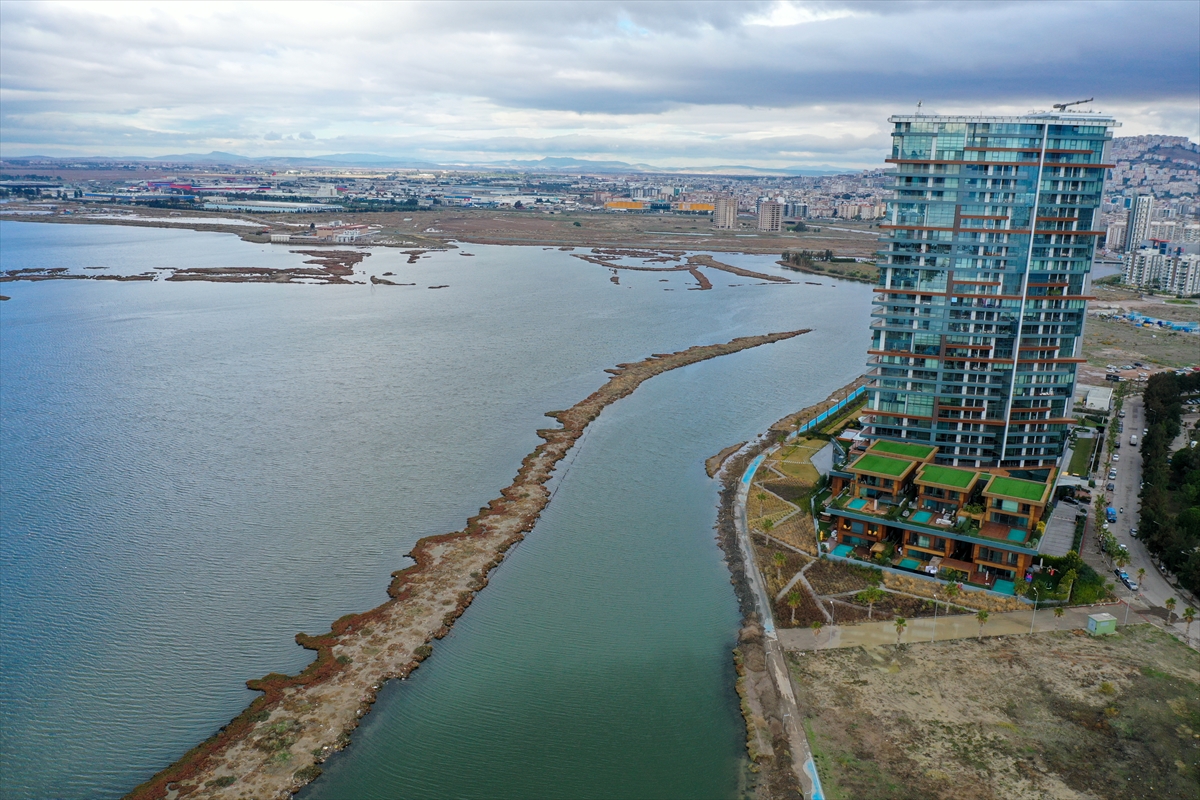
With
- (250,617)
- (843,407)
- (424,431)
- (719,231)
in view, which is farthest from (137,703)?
(719,231)

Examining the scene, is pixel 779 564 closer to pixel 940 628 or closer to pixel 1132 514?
pixel 940 628

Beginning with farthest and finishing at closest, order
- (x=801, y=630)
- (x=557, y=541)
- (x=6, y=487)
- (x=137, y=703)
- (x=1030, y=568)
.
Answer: (x=6, y=487), (x=557, y=541), (x=1030, y=568), (x=801, y=630), (x=137, y=703)

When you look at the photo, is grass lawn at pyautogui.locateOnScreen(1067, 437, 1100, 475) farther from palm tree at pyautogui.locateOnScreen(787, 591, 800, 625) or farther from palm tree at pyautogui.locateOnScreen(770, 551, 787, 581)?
palm tree at pyautogui.locateOnScreen(787, 591, 800, 625)

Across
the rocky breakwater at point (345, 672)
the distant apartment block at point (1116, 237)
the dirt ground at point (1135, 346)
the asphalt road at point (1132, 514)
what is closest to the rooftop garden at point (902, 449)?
the asphalt road at point (1132, 514)

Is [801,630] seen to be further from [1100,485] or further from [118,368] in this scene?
[118,368]

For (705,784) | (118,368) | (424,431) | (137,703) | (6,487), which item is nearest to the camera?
(705,784)

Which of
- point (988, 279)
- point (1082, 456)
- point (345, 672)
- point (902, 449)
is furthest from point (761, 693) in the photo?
point (1082, 456)
